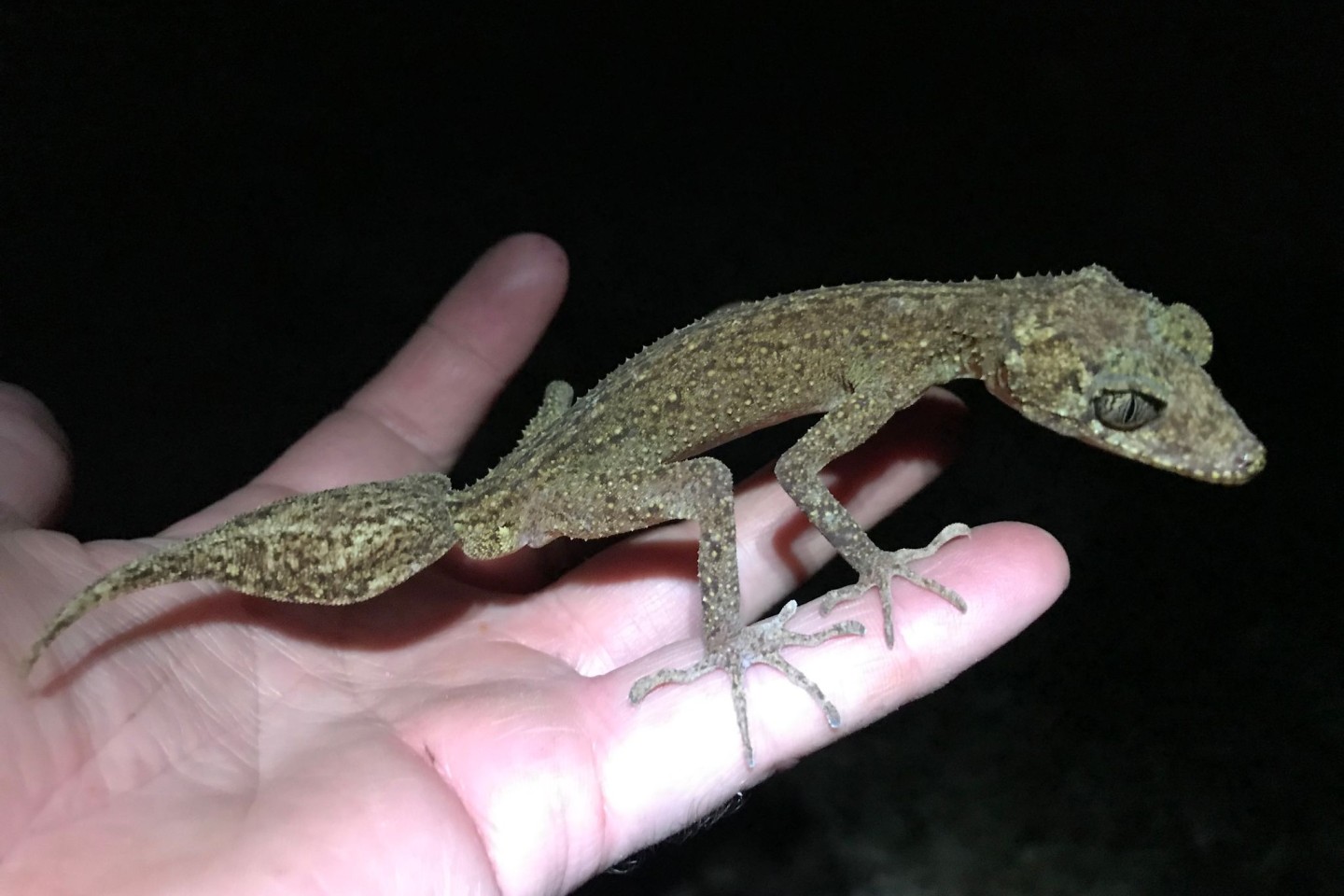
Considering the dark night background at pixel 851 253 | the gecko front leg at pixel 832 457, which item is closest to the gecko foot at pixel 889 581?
the gecko front leg at pixel 832 457

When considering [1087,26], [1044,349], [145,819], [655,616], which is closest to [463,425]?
[655,616]

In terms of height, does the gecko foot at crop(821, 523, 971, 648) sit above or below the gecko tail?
below

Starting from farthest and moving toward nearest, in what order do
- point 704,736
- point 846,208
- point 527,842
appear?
point 846,208, point 704,736, point 527,842

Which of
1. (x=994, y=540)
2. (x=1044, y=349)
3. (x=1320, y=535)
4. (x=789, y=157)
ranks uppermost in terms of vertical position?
(x=789, y=157)

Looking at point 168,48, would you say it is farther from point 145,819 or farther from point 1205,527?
point 1205,527

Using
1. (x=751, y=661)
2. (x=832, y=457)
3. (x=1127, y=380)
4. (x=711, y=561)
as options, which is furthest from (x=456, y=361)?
(x=1127, y=380)

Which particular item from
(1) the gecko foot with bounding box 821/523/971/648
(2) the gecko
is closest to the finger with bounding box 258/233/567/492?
(2) the gecko

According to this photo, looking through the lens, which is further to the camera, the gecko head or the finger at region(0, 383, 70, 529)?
the finger at region(0, 383, 70, 529)

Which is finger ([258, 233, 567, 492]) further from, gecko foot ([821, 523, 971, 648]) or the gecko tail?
gecko foot ([821, 523, 971, 648])
